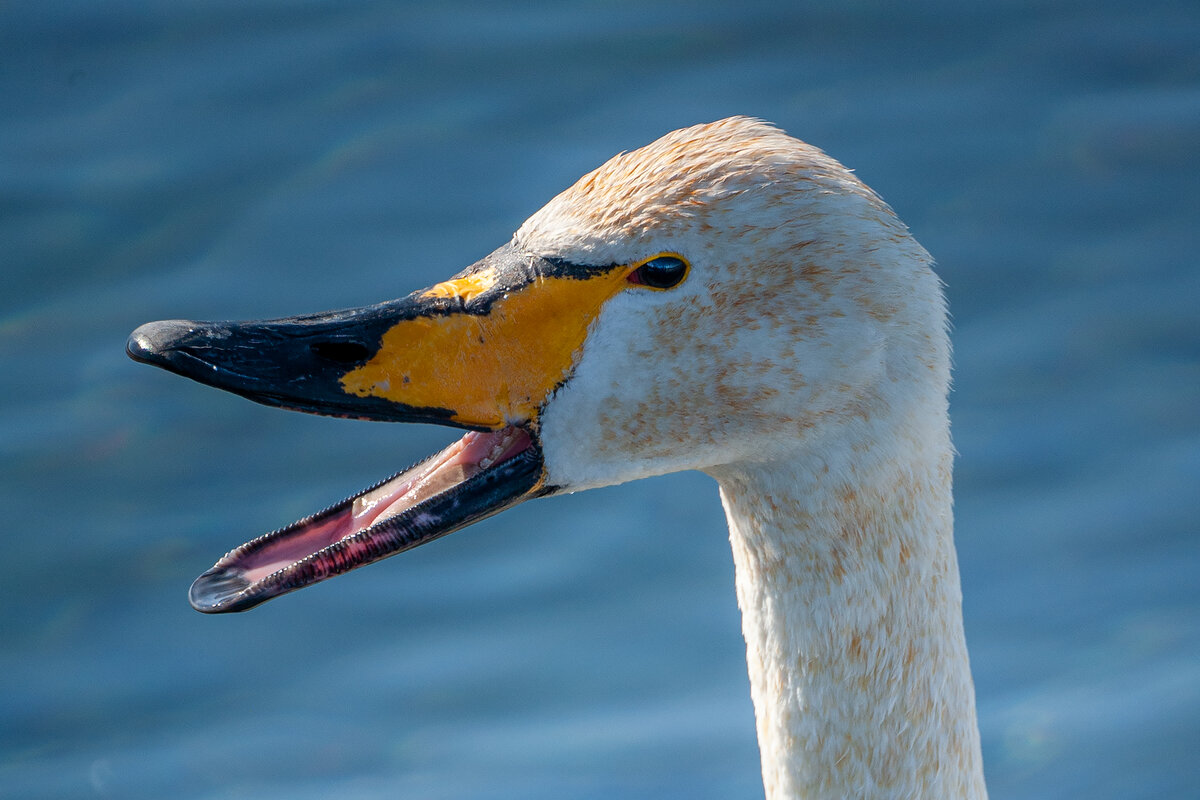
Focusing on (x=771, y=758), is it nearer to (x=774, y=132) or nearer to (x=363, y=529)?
(x=363, y=529)

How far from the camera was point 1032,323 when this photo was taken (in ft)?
22.2

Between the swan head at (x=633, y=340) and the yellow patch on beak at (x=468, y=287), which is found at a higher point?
the yellow patch on beak at (x=468, y=287)

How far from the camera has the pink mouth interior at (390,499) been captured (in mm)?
3303

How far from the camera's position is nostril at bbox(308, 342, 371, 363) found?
3199 millimetres

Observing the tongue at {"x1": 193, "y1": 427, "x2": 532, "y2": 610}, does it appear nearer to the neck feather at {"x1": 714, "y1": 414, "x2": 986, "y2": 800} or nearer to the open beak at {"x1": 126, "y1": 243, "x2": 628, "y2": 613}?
→ the open beak at {"x1": 126, "y1": 243, "x2": 628, "y2": 613}

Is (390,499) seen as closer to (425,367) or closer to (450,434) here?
(425,367)

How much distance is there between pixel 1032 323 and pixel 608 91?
7.67 feet

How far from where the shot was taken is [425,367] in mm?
3203

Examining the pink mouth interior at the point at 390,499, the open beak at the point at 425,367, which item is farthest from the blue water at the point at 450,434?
the open beak at the point at 425,367

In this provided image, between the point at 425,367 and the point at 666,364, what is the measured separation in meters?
0.50

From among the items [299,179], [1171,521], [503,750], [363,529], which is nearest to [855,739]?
[363,529]

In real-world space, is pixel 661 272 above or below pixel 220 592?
above

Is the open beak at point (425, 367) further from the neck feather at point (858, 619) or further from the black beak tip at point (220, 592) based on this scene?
the neck feather at point (858, 619)

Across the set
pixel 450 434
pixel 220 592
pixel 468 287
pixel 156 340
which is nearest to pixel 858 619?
pixel 468 287
